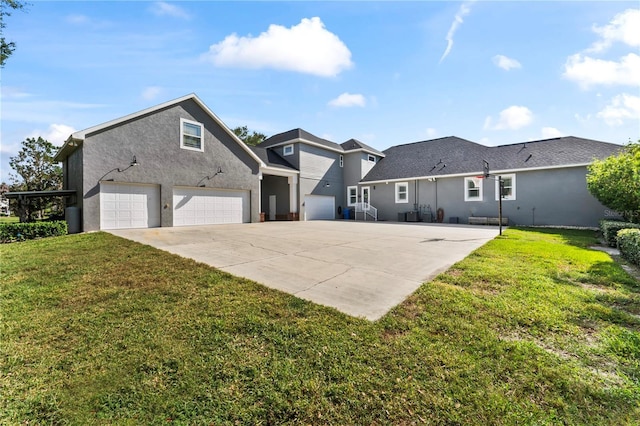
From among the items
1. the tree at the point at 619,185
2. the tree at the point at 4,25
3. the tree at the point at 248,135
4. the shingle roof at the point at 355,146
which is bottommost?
the tree at the point at 619,185

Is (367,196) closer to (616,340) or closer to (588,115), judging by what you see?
(588,115)

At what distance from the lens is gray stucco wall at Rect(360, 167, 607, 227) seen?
1443cm

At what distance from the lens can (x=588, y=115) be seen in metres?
10.8

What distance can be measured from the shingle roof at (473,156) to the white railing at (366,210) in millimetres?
2284

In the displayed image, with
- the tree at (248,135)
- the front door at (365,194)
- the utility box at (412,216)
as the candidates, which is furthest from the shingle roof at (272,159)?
the tree at (248,135)

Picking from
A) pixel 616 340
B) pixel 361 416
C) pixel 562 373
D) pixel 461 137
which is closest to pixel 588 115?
pixel 461 137

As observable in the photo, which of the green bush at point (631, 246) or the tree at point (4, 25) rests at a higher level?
the tree at point (4, 25)

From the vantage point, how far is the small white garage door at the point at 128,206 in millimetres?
11745

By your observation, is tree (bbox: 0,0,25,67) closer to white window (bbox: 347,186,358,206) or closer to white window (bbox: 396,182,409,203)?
white window (bbox: 347,186,358,206)

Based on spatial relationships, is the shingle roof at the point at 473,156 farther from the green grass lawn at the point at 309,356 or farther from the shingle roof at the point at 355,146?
the green grass lawn at the point at 309,356

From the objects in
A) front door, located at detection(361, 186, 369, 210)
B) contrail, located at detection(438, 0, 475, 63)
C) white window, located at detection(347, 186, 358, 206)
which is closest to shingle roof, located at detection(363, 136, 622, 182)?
front door, located at detection(361, 186, 369, 210)

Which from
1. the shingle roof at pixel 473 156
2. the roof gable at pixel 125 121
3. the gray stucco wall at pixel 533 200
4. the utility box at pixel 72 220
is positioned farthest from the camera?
the shingle roof at pixel 473 156

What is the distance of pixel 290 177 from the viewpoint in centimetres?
2061

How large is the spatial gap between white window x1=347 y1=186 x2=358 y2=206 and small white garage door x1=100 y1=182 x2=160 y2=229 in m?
15.2
